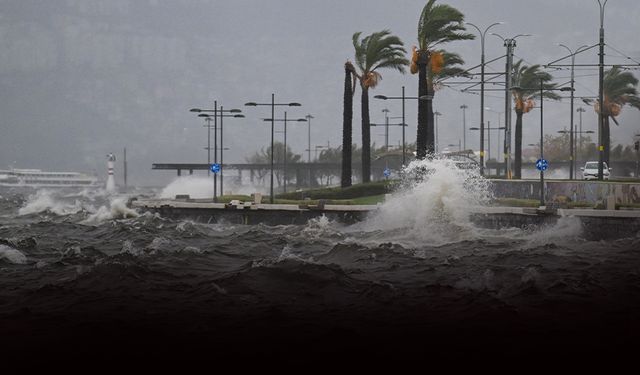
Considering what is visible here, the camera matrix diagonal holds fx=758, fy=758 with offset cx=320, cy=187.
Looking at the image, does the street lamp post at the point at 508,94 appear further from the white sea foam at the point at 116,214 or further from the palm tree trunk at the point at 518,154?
the white sea foam at the point at 116,214

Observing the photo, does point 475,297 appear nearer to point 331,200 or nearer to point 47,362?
point 47,362

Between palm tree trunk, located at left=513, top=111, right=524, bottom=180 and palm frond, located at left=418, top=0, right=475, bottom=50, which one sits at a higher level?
palm frond, located at left=418, top=0, right=475, bottom=50

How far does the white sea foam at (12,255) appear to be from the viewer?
79.4ft

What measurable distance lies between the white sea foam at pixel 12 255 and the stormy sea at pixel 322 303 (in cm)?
9

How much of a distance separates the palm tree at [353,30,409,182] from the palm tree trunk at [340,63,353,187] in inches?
54.2

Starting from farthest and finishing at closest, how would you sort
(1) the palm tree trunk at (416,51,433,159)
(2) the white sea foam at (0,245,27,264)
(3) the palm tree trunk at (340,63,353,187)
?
1. (3) the palm tree trunk at (340,63,353,187)
2. (1) the palm tree trunk at (416,51,433,159)
3. (2) the white sea foam at (0,245,27,264)

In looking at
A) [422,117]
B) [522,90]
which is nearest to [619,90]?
[522,90]

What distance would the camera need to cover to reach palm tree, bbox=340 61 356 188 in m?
61.4

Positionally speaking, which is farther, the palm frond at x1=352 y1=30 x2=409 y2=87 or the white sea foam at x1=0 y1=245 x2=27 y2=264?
the palm frond at x1=352 y1=30 x2=409 y2=87

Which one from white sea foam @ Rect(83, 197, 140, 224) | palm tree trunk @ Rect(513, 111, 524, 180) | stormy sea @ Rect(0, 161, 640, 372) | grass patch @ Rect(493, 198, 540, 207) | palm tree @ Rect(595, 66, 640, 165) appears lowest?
stormy sea @ Rect(0, 161, 640, 372)

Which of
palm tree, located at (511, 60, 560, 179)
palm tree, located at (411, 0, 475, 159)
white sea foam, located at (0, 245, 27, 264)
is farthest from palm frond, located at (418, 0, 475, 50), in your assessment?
white sea foam, located at (0, 245, 27, 264)

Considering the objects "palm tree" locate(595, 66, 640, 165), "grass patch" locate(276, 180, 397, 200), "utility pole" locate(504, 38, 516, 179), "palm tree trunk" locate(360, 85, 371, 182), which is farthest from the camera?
"palm tree" locate(595, 66, 640, 165)

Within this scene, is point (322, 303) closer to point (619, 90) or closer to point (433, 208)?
point (433, 208)

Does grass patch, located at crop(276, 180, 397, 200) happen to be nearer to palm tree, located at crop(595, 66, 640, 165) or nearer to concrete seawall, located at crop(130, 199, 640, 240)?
concrete seawall, located at crop(130, 199, 640, 240)
